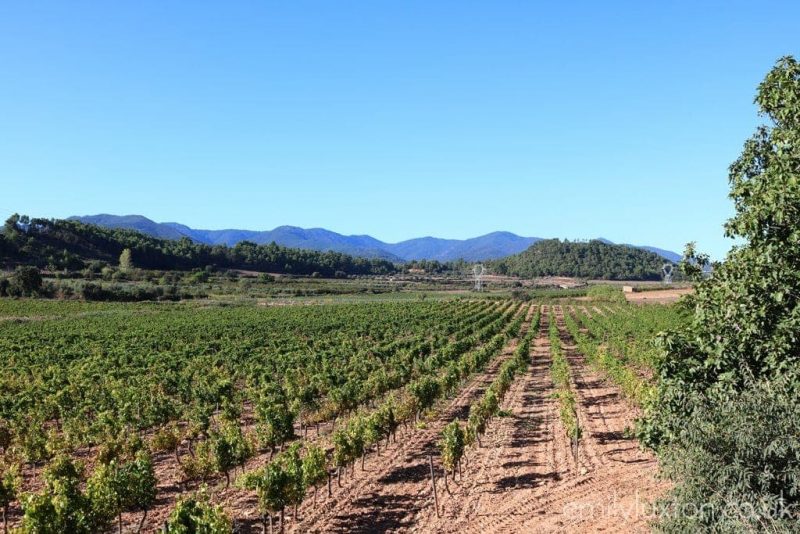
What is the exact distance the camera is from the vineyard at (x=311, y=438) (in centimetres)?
1612

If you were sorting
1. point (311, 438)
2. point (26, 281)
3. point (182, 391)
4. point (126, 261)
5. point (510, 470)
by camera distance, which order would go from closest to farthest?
point (510, 470)
point (311, 438)
point (182, 391)
point (26, 281)
point (126, 261)

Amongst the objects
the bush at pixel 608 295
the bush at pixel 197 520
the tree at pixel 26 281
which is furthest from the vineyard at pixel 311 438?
the bush at pixel 608 295

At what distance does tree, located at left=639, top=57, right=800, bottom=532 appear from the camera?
8180 millimetres

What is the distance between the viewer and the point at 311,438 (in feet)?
85.2

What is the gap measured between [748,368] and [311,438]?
20.2 meters

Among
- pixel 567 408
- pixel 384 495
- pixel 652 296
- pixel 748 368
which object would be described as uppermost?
pixel 748 368

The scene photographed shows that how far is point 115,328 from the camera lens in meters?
67.4

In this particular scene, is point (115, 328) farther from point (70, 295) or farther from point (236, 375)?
point (70, 295)

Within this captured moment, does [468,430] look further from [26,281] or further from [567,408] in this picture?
[26,281]

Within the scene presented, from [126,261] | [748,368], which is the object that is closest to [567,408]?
[748,368]

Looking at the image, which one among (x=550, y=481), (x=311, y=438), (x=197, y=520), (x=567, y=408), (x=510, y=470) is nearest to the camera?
(x=197, y=520)

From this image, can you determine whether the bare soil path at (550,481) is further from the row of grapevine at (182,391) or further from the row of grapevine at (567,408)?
the row of grapevine at (182,391)

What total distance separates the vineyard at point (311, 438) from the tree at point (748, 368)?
1525 millimetres

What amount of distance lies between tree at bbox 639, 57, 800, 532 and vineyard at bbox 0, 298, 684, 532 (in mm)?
1525
